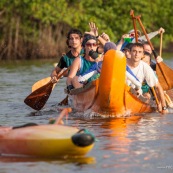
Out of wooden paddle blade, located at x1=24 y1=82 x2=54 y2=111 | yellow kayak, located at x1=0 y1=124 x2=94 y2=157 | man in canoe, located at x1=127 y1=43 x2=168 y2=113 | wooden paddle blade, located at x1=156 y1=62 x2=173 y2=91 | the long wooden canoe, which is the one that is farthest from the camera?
wooden paddle blade, located at x1=24 y1=82 x2=54 y2=111

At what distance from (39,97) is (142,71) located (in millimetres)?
2466

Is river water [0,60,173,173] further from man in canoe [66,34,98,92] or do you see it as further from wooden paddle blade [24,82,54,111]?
man in canoe [66,34,98,92]

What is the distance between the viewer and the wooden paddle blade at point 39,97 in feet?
50.6

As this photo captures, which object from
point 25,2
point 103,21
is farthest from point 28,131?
point 103,21

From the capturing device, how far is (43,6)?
3516 cm

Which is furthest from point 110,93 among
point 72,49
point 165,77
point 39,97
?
point 39,97

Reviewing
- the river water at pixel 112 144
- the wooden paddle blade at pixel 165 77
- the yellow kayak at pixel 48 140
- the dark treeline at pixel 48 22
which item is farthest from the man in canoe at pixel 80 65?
the dark treeline at pixel 48 22

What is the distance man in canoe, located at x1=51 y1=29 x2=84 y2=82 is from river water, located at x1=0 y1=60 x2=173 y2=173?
699 millimetres

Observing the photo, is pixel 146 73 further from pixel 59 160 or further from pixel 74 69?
pixel 59 160

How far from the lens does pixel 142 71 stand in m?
13.9

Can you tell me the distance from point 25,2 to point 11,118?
70.1ft

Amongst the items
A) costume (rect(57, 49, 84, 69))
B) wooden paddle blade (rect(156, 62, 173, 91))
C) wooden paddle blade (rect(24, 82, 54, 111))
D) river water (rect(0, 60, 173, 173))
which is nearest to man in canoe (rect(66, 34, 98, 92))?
river water (rect(0, 60, 173, 173))

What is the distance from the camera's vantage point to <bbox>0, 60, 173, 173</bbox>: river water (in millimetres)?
8953

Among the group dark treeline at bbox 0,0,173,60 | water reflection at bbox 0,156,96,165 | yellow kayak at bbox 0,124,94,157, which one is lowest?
dark treeline at bbox 0,0,173,60
